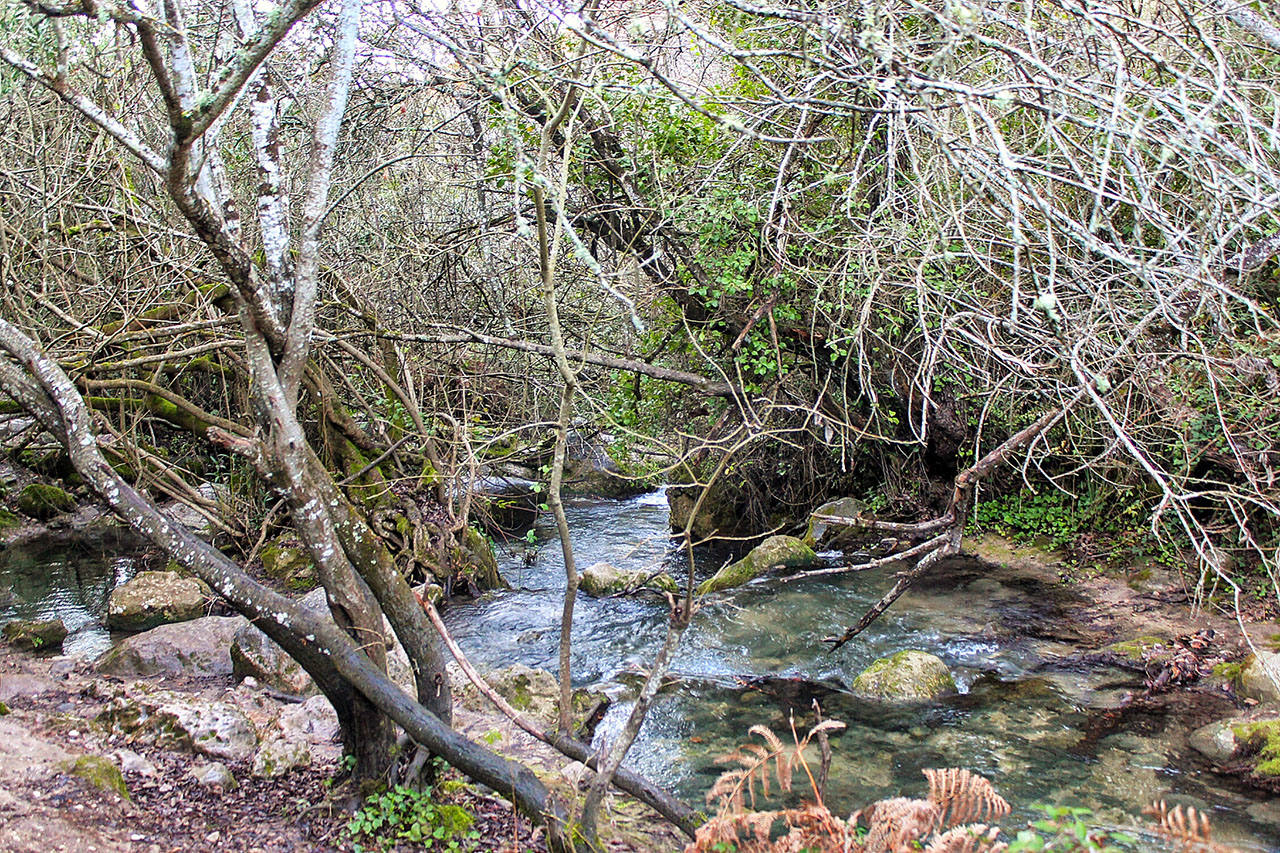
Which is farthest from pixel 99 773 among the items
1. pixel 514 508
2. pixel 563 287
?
pixel 514 508

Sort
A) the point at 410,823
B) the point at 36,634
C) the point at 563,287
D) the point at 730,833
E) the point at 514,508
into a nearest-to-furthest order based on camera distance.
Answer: the point at 730,833 → the point at 410,823 → the point at 36,634 → the point at 563,287 → the point at 514,508

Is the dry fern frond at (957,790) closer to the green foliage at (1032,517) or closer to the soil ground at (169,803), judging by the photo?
the soil ground at (169,803)

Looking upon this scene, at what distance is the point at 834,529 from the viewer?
1055 centimetres

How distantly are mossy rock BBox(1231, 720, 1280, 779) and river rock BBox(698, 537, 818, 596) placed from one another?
465 centimetres

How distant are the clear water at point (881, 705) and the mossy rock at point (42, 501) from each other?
754 cm

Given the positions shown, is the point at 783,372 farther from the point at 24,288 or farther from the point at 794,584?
the point at 24,288

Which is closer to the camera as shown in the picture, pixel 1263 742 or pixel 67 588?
pixel 1263 742

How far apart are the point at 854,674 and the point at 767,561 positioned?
9.16ft

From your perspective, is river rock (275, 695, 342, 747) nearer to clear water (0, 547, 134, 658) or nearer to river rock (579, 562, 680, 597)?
clear water (0, 547, 134, 658)

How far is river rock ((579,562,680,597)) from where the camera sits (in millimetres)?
8992

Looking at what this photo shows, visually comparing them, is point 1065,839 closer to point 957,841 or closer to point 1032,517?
point 957,841

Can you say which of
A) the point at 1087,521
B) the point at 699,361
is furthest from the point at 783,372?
the point at 1087,521

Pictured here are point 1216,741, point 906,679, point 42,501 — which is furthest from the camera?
point 42,501

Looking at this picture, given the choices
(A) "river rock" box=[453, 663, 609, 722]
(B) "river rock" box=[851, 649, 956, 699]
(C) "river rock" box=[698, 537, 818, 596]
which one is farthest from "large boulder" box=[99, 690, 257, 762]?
(C) "river rock" box=[698, 537, 818, 596]
